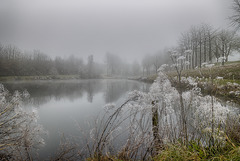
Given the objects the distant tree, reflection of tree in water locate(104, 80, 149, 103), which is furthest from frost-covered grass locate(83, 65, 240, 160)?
the distant tree

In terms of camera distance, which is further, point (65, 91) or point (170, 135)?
point (65, 91)

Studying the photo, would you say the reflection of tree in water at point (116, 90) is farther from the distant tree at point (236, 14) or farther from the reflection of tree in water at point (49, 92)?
the distant tree at point (236, 14)

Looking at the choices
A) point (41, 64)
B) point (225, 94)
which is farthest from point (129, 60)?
point (225, 94)

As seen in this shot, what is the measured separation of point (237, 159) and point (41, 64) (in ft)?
197

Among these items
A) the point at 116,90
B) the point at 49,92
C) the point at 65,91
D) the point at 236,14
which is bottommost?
the point at 116,90

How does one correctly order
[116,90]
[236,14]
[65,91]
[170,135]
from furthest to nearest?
[116,90] < [65,91] < [236,14] < [170,135]

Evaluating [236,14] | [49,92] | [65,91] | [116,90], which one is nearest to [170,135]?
[116,90]

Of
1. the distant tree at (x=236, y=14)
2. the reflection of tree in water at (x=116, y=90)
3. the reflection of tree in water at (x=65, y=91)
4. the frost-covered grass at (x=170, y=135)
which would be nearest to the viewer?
the frost-covered grass at (x=170, y=135)

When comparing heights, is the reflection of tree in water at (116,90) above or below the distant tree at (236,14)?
below

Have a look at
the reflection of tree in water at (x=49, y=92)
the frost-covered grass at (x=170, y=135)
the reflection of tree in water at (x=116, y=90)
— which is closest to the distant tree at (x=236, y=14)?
the reflection of tree in water at (x=116, y=90)

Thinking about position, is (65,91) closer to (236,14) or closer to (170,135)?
(170,135)

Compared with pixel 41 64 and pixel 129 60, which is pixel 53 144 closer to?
pixel 41 64

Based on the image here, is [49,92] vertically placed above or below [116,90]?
above

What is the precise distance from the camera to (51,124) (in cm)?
725
